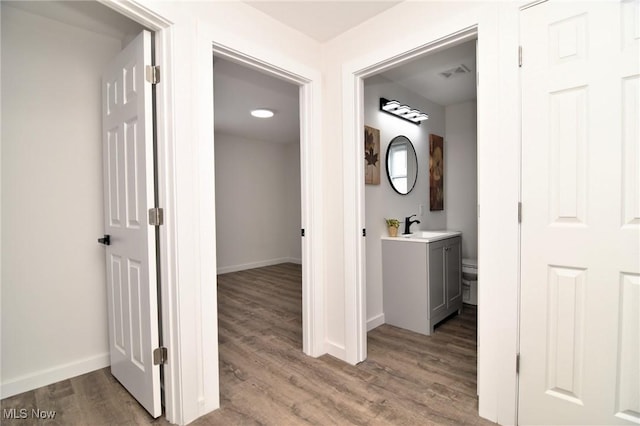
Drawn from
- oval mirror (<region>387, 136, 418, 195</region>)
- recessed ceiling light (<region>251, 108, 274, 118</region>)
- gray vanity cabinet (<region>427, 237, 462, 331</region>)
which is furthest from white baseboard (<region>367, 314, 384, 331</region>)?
recessed ceiling light (<region>251, 108, 274, 118</region>)

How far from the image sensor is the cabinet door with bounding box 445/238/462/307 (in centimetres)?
309

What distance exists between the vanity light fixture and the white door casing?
162 cm

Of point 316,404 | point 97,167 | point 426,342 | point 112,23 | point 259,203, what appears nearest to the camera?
point 316,404

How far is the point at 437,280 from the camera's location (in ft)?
9.53

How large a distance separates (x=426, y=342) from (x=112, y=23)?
135 inches

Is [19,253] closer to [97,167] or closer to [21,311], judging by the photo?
[21,311]

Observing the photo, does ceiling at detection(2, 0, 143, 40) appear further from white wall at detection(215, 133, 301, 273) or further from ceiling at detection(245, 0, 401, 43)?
white wall at detection(215, 133, 301, 273)

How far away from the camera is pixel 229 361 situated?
7.68 ft

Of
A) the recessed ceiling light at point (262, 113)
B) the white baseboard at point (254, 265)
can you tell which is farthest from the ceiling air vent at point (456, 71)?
the white baseboard at point (254, 265)

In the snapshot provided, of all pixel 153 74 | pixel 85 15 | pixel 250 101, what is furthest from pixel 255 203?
pixel 153 74

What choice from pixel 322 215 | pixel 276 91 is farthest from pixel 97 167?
pixel 276 91

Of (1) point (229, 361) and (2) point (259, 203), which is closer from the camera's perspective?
(1) point (229, 361)

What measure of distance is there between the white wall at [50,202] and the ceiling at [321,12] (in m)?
1.29

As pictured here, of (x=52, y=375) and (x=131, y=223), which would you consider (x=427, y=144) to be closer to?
(x=131, y=223)
